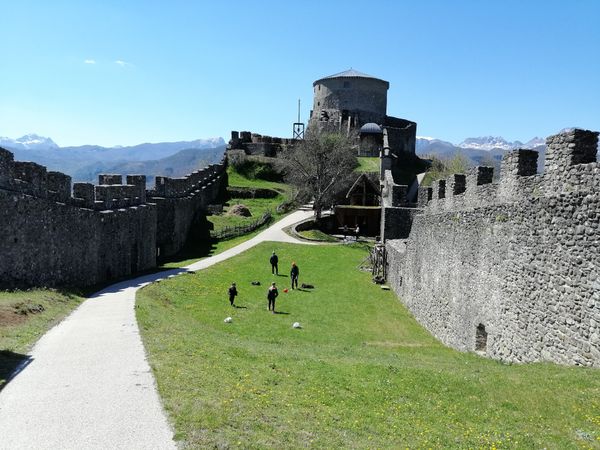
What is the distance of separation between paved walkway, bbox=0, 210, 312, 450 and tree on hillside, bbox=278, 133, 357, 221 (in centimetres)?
3731

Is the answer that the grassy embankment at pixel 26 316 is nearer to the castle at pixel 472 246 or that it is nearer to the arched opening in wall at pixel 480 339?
the castle at pixel 472 246

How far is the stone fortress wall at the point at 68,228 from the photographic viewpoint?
1712 cm

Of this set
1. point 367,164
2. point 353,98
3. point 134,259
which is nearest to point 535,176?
point 134,259

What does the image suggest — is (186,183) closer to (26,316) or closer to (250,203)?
(250,203)

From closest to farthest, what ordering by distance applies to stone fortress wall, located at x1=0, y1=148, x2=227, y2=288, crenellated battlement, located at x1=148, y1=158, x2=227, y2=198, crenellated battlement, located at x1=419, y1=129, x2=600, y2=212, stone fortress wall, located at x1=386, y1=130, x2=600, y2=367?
stone fortress wall, located at x1=386, y1=130, x2=600, y2=367 → crenellated battlement, located at x1=419, y1=129, x2=600, y2=212 → stone fortress wall, located at x1=0, y1=148, x2=227, y2=288 → crenellated battlement, located at x1=148, y1=158, x2=227, y2=198

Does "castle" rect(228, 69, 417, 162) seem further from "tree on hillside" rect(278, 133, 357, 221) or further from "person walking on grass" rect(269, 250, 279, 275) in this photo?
"person walking on grass" rect(269, 250, 279, 275)

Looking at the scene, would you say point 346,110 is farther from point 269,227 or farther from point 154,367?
point 154,367

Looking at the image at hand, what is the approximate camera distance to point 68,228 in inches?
804

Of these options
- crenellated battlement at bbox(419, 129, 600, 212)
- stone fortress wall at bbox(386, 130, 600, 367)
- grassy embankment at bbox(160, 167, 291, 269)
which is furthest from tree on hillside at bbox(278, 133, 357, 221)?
stone fortress wall at bbox(386, 130, 600, 367)

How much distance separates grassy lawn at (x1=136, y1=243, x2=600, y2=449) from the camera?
7.65 m

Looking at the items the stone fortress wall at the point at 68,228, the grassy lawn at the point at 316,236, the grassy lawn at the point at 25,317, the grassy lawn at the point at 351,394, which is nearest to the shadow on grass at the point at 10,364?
the grassy lawn at the point at 25,317

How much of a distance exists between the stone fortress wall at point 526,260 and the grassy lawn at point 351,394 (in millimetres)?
708

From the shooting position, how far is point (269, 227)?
152 ft

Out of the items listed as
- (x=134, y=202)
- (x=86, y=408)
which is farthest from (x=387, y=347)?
(x=134, y=202)
